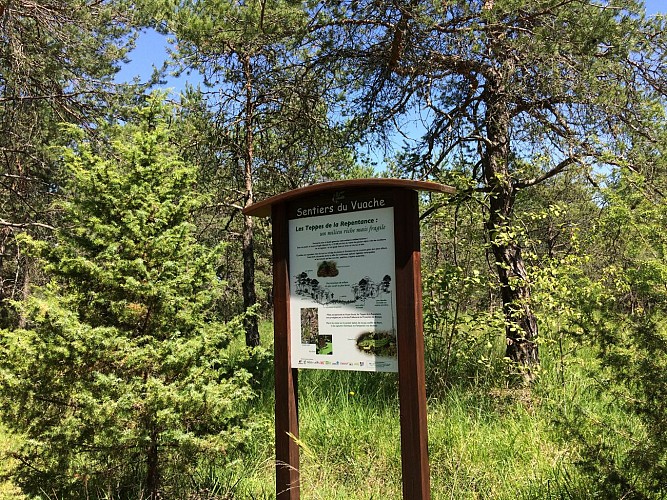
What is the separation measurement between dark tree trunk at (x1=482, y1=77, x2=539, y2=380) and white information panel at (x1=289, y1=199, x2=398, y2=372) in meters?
2.99

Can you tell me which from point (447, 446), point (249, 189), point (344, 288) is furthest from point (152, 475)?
point (249, 189)

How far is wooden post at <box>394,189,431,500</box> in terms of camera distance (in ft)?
9.80

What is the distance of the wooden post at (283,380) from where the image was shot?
134 inches

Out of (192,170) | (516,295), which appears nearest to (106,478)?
(192,170)

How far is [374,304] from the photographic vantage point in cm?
316

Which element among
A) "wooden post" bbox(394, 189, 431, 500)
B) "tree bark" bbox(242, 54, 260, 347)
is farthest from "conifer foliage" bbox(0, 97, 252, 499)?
"tree bark" bbox(242, 54, 260, 347)

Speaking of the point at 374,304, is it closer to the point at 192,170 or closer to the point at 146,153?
the point at 192,170

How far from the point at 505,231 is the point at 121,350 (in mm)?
4263

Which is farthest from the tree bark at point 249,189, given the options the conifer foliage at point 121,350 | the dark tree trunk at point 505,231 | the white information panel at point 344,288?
the white information panel at point 344,288

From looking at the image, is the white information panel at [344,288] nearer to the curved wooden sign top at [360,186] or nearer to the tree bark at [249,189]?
the curved wooden sign top at [360,186]

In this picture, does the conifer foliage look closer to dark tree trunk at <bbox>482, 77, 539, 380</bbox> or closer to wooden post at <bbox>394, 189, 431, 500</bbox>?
wooden post at <bbox>394, 189, 431, 500</bbox>

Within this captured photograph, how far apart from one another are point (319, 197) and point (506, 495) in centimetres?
234

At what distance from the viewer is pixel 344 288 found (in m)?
3.27

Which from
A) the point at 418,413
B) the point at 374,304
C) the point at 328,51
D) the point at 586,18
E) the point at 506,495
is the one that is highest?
the point at 328,51
